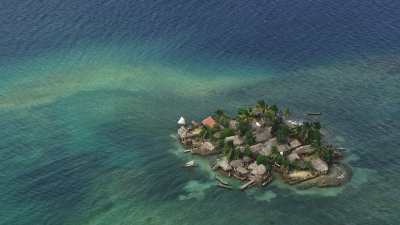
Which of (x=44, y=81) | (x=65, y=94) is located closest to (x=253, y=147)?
(x=65, y=94)

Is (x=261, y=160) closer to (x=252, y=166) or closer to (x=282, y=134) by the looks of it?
(x=252, y=166)

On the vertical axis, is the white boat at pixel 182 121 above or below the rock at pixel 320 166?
above

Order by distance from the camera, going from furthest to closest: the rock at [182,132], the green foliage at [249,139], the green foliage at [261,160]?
the rock at [182,132] → the green foliage at [249,139] → the green foliage at [261,160]

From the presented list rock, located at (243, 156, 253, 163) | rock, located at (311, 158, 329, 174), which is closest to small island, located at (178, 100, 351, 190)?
rock, located at (311, 158, 329, 174)

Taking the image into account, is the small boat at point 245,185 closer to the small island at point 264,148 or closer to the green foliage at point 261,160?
the small island at point 264,148

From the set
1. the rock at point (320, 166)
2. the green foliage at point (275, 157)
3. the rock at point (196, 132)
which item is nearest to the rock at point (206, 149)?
the rock at point (196, 132)

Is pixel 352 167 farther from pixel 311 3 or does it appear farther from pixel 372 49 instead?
pixel 311 3
